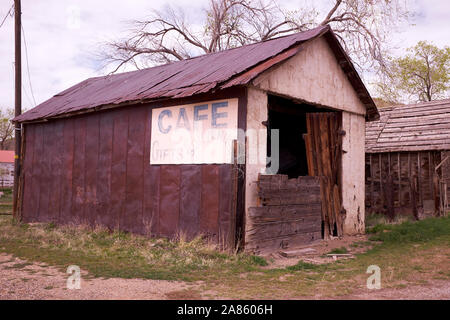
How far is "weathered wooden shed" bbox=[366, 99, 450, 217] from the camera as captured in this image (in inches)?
610

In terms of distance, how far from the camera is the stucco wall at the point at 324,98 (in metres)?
8.93

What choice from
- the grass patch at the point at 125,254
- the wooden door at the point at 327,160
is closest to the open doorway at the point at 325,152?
the wooden door at the point at 327,160

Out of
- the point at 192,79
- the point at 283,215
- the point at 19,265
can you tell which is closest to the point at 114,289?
the point at 19,265

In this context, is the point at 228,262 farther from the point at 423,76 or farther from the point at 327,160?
the point at 423,76

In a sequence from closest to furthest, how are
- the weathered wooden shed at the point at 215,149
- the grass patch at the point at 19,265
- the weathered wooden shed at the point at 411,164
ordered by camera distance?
the grass patch at the point at 19,265 < the weathered wooden shed at the point at 215,149 < the weathered wooden shed at the point at 411,164

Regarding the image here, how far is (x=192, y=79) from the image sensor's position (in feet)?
33.1

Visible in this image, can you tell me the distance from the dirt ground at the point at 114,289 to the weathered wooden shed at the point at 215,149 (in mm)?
2620

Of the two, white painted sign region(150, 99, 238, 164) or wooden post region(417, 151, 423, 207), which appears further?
wooden post region(417, 151, 423, 207)

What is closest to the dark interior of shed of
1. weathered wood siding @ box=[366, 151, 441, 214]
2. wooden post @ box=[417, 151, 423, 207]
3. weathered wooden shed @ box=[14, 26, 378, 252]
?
weathered wooden shed @ box=[14, 26, 378, 252]

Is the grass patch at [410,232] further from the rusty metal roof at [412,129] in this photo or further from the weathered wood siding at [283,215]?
the rusty metal roof at [412,129]

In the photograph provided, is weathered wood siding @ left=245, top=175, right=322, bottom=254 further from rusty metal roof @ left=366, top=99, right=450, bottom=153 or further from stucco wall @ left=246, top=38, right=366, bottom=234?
rusty metal roof @ left=366, top=99, right=450, bottom=153

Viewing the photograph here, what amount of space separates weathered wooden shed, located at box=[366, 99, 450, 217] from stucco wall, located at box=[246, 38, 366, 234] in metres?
3.37

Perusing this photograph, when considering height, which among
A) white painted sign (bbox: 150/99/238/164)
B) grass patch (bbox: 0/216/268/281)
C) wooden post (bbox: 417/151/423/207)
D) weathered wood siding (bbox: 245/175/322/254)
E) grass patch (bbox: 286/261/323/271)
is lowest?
grass patch (bbox: 286/261/323/271)

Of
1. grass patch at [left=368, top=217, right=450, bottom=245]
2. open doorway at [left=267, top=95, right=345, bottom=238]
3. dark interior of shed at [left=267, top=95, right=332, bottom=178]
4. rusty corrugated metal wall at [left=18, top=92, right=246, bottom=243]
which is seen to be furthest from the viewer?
dark interior of shed at [left=267, top=95, right=332, bottom=178]
